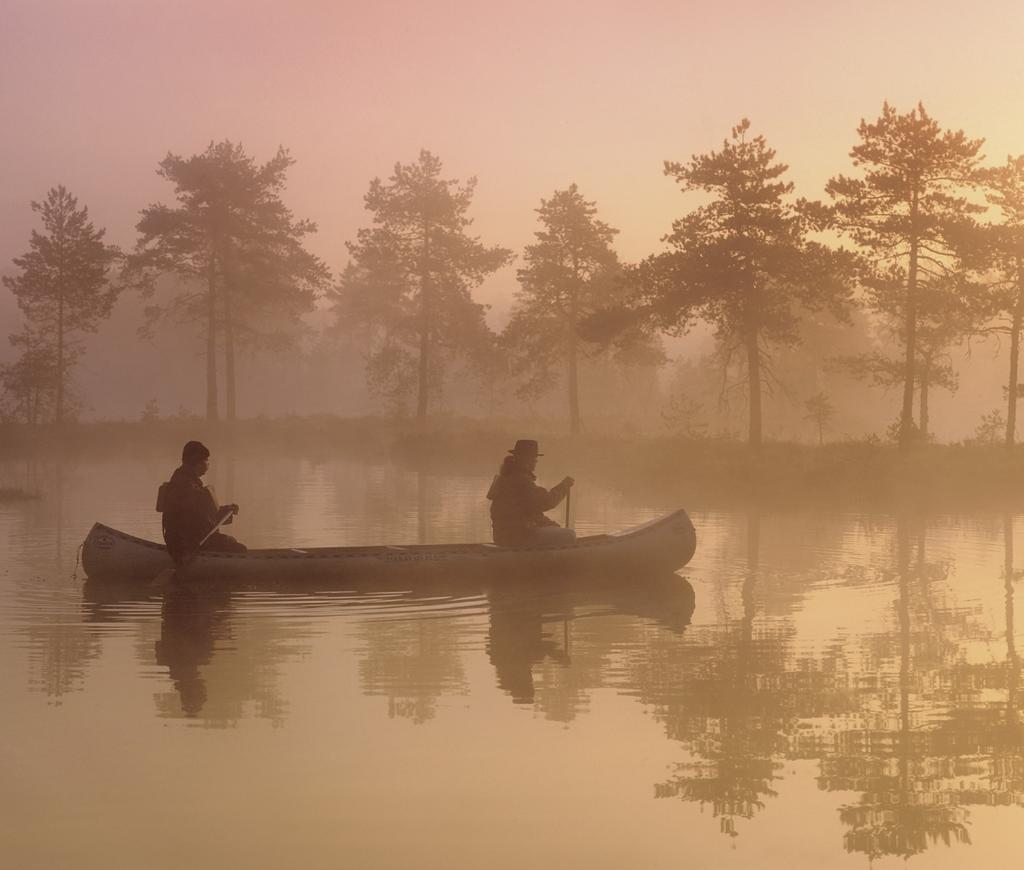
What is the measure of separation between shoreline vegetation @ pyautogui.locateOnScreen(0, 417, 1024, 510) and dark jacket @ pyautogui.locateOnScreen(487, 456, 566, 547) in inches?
621

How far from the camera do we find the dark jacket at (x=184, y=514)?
65.9 feet

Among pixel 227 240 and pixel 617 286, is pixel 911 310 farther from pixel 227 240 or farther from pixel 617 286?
pixel 227 240

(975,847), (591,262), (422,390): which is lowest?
(975,847)

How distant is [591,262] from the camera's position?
62469 millimetres

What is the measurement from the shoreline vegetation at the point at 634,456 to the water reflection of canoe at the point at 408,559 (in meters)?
15.1

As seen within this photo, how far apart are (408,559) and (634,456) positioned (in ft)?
97.7

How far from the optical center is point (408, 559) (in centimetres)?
2050

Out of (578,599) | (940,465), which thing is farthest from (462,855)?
(940,465)

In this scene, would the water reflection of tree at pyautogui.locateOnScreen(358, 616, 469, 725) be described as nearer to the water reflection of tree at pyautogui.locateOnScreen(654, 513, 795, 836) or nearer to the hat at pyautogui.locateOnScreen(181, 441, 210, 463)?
the water reflection of tree at pyautogui.locateOnScreen(654, 513, 795, 836)

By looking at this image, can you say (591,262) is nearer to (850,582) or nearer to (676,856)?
(850,582)

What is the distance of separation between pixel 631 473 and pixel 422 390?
1972 centimetres

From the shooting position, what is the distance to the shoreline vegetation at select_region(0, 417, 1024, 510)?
1572 inches

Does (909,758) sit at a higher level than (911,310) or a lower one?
lower

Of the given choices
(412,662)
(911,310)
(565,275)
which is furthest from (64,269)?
(412,662)
